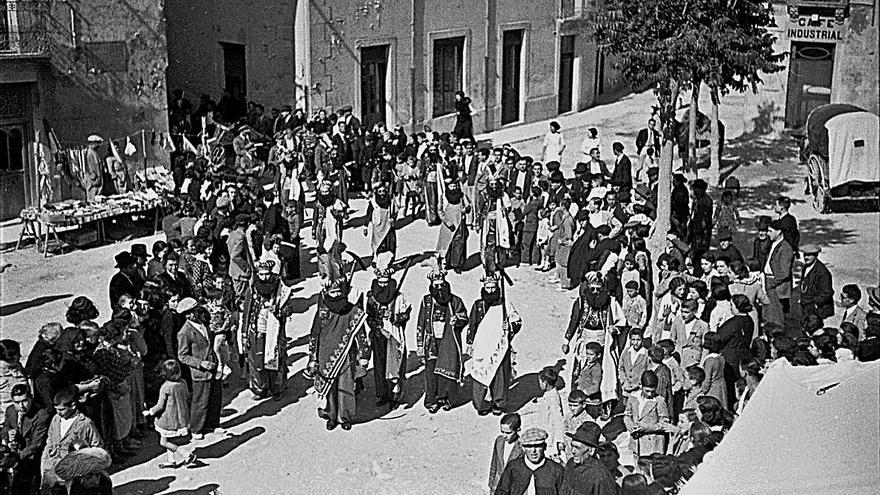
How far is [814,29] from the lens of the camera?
26578 millimetres

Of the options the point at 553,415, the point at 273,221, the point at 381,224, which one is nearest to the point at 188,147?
the point at 381,224

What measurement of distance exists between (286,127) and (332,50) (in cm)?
315

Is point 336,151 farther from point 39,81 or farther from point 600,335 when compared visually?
point 600,335

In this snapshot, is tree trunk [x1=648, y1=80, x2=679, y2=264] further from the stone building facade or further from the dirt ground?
the stone building facade

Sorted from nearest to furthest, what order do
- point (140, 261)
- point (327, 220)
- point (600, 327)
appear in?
point (600, 327), point (140, 261), point (327, 220)

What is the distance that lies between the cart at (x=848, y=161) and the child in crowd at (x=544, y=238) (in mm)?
6770

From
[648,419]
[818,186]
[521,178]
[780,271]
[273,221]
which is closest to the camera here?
[648,419]

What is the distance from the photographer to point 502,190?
640 inches

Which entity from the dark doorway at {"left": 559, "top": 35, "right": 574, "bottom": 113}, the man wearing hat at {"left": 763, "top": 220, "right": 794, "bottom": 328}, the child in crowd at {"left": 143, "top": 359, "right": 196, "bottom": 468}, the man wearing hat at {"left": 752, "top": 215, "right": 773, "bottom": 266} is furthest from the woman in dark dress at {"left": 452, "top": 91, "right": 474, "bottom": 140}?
the child in crowd at {"left": 143, "top": 359, "right": 196, "bottom": 468}

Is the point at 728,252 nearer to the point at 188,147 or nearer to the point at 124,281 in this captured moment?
the point at 124,281

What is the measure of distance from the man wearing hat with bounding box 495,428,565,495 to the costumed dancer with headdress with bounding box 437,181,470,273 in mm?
7274

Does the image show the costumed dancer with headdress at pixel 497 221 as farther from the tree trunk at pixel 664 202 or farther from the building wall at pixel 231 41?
the building wall at pixel 231 41

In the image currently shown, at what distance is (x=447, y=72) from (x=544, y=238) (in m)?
11.0

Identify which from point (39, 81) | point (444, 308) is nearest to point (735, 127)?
point (39, 81)
